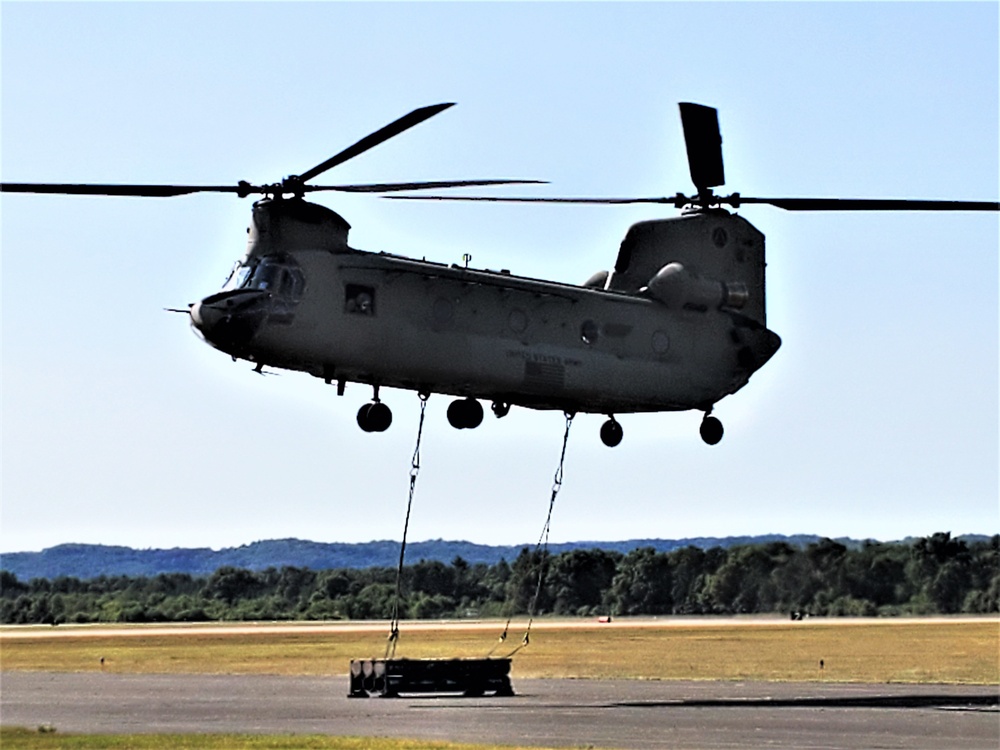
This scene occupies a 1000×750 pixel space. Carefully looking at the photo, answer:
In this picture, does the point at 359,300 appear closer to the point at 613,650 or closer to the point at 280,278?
the point at 280,278

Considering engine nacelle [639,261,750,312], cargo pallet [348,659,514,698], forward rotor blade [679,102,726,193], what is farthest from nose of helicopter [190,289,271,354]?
cargo pallet [348,659,514,698]

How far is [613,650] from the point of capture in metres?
89.6

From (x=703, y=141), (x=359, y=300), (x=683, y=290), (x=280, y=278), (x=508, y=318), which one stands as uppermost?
(x=703, y=141)

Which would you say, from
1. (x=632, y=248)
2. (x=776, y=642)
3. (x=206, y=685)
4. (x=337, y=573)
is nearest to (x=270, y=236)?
(x=632, y=248)

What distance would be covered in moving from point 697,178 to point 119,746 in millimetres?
19415

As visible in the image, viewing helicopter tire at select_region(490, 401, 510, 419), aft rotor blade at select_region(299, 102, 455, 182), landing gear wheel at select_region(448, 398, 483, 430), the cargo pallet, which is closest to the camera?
aft rotor blade at select_region(299, 102, 455, 182)

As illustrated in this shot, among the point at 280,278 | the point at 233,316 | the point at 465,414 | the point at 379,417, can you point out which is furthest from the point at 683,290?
the point at 233,316

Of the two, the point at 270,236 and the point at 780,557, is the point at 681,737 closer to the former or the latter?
the point at 270,236

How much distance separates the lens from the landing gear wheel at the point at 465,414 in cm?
4247

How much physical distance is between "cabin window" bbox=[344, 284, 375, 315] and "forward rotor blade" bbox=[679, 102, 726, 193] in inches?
406

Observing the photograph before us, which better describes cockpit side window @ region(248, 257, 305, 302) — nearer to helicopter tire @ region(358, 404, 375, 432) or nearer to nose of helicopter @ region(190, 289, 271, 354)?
nose of helicopter @ region(190, 289, 271, 354)

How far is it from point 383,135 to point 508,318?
7.35m

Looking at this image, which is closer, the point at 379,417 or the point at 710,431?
the point at 379,417

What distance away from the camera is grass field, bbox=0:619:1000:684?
71438 mm
